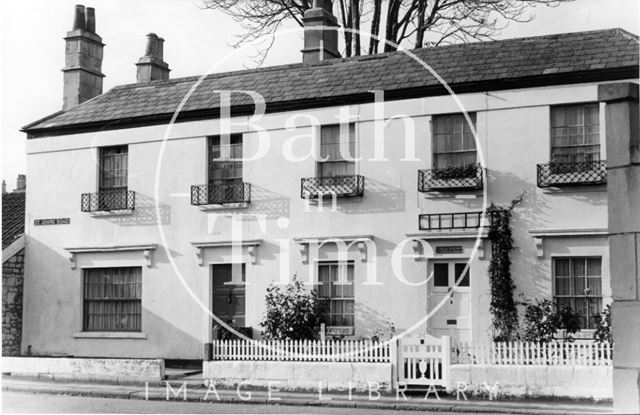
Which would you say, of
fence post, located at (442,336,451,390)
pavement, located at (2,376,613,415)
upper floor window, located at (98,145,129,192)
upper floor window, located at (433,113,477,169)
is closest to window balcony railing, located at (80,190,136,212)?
upper floor window, located at (98,145,129,192)

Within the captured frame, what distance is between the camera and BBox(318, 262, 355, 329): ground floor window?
2152cm

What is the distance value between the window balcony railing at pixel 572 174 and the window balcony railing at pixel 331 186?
4204 millimetres

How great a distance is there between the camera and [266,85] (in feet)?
78.1

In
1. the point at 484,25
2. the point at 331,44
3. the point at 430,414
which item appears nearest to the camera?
the point at 430,414

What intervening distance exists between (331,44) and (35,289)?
34.5ft

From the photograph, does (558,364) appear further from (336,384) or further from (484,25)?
(484,25)

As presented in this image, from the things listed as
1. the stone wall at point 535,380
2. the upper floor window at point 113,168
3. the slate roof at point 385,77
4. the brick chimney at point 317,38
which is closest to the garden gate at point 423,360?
the stone wall at point 535,380

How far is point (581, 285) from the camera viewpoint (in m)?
19.6

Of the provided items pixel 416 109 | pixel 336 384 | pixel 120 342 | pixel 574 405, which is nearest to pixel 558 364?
pixel 574 405

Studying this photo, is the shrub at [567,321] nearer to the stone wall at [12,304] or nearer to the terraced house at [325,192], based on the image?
the terraced house at [325,192]

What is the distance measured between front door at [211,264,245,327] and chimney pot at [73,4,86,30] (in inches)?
362

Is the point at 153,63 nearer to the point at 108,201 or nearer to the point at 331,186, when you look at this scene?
the point at 108,201

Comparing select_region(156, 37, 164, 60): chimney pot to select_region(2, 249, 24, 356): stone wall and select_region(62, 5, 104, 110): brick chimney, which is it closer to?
select_region(62, 5, 104, 110): brick chimney

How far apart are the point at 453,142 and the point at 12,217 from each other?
14.1 meters
